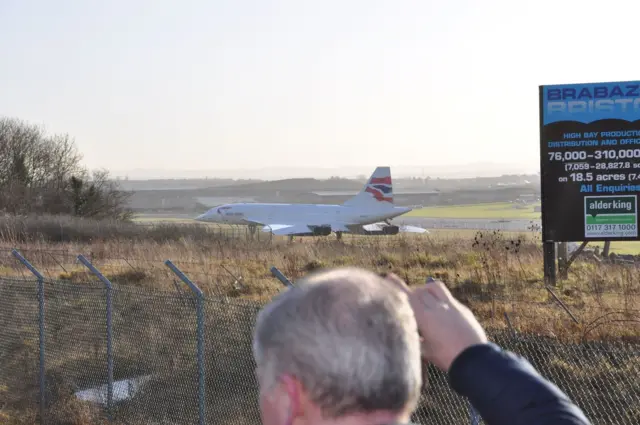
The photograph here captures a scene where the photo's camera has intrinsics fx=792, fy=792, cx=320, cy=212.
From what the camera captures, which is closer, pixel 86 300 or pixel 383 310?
pixel 383 310

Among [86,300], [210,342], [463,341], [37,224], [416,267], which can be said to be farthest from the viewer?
[37,224]

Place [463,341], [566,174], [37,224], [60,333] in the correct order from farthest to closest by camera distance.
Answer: [37,224], [566,174], [60,333], [463,341]

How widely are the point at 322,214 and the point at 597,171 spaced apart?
39572 millimetres

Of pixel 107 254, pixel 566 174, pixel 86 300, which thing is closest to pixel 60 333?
pixel 86 300

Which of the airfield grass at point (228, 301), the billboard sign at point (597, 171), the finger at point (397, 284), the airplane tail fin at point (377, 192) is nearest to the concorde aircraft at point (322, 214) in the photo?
the airplane tail fin at point (377, 192)

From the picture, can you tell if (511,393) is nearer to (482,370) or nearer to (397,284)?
(482,370)

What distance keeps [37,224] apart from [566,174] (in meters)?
24.8

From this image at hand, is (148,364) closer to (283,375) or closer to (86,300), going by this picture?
(86,300)

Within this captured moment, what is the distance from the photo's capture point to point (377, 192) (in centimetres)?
5675

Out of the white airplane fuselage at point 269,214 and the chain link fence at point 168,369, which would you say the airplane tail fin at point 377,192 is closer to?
the white airplane fuselage at point 269,214

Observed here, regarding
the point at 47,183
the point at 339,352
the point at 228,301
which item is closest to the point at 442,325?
the point at 339,352

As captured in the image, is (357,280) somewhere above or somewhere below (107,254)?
above

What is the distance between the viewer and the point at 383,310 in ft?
5.18

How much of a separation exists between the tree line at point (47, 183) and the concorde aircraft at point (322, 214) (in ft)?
24.5
